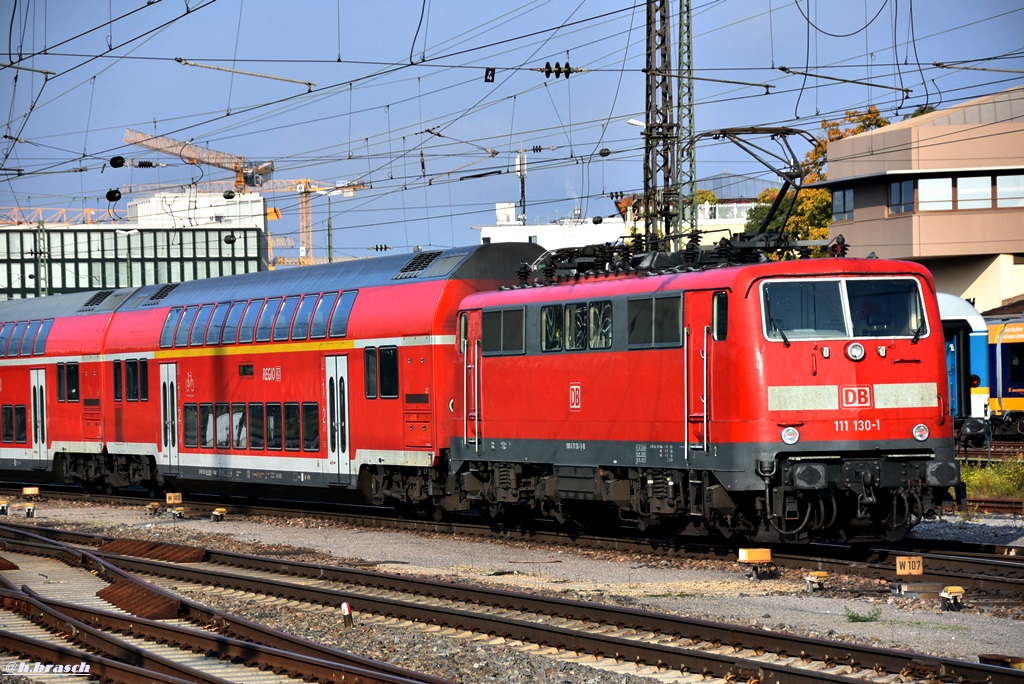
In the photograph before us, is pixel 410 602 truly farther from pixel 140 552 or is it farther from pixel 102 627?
pixel 140 552

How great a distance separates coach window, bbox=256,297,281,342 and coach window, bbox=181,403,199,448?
2.72 m

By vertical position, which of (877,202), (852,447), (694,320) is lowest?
(852,447)

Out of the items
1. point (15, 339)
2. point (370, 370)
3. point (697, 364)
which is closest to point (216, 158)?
point (15, 339)

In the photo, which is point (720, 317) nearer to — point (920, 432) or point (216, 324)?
point (920, 432)

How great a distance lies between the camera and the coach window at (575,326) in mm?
18703

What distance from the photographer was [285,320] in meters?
25.3

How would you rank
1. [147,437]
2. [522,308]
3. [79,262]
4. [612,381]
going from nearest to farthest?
1. [612,381]
2. [522,308]
3. [147,437]
4. [79,262]

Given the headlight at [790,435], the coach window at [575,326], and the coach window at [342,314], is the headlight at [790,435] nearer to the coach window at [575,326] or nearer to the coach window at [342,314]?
the coach window at [575,326]

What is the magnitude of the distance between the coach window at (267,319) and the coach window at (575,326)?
329 inches

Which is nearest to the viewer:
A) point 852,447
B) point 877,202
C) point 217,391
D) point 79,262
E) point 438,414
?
point 852,447

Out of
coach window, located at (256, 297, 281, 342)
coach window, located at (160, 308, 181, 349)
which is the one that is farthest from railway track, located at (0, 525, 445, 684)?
coach window, located at (160, 308, 181, 349)

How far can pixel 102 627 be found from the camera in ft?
46.0

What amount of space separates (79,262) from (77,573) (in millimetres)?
111722

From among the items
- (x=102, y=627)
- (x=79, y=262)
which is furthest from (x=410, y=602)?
(x=79, y=262)
